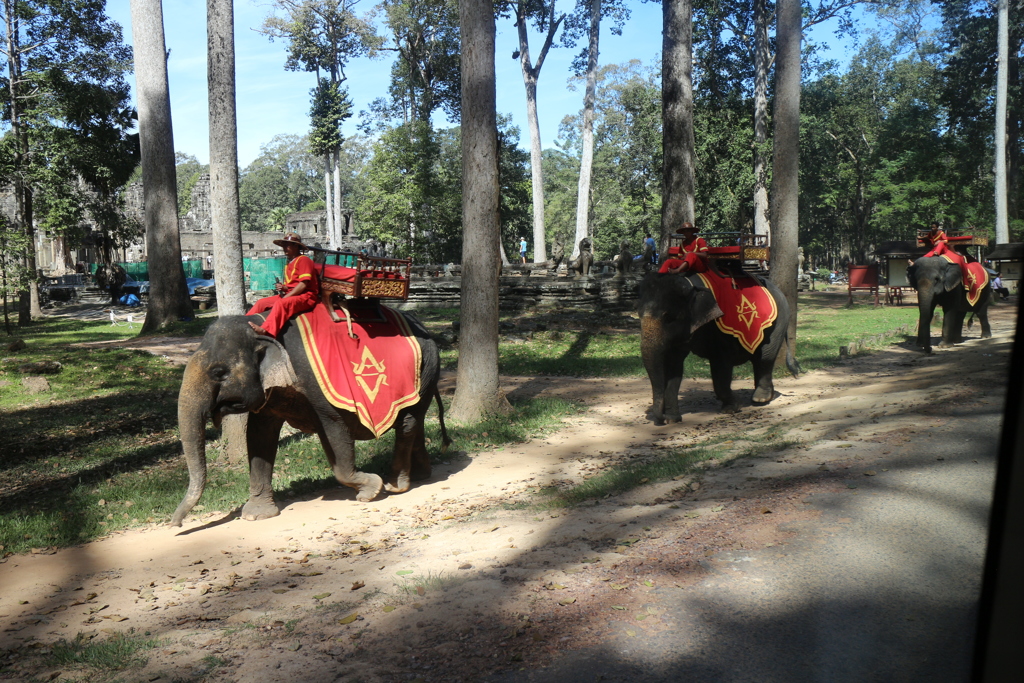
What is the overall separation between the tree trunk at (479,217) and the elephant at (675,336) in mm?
2287

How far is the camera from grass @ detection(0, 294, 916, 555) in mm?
7637

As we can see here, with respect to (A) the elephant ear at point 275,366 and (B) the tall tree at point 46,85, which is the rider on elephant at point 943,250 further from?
(B) the tall tree at point 46,85

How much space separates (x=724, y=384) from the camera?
1144cm

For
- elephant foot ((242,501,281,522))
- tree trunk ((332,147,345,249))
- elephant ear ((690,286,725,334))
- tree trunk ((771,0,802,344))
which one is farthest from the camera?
tree trunk ((332,147,345,249))

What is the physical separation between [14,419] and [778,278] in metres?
12.6

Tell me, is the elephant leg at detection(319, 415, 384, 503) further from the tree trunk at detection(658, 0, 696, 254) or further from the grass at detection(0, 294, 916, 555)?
the tree trunk at detection(658, 0, 696, 254)

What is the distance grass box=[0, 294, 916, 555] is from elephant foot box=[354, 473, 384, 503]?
874 millimetres

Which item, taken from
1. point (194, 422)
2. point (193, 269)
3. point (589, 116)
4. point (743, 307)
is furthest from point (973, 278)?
point (193, 269)

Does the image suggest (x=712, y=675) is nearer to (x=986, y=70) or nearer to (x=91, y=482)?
(x=91, y=482)

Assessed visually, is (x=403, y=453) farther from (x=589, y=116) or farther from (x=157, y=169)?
(x=589, y=116)

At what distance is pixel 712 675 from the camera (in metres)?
3.68

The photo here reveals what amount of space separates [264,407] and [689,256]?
20.4 feet

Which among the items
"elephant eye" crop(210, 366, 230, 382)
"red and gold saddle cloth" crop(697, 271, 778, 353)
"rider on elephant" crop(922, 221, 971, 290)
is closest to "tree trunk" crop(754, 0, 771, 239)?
"rider on elephant" crop(922, 221, 971, 290)

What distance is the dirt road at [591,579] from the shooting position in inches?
154
